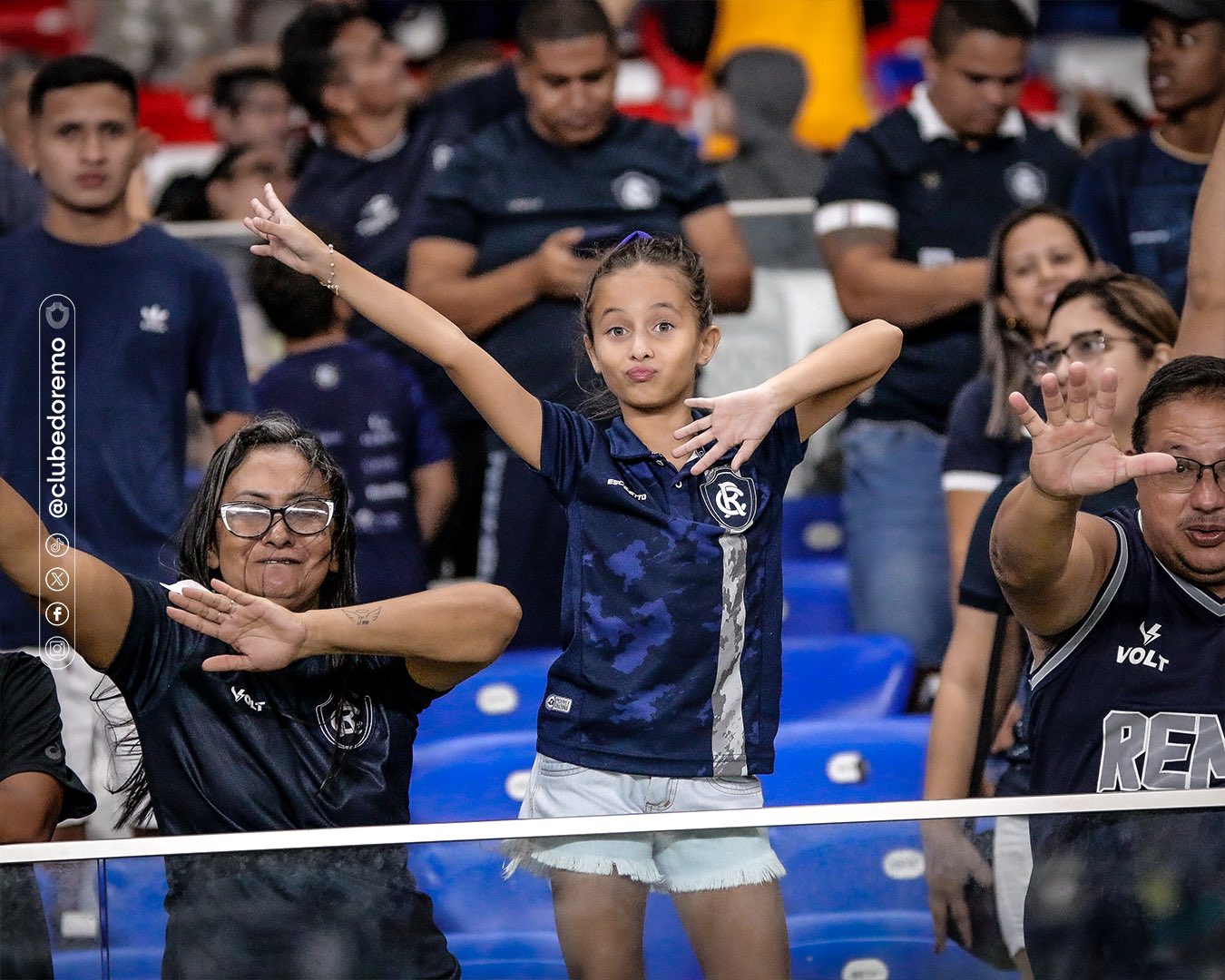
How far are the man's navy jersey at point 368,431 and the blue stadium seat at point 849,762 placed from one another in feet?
3.07

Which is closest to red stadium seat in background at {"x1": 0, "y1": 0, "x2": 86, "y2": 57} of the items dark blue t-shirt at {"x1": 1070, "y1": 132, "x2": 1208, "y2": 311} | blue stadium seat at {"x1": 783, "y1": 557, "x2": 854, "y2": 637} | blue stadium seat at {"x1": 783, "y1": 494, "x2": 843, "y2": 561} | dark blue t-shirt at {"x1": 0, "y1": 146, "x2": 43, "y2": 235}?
dark blue t-shirt at {"x1": 0, "y1": 146, "x2": 43, "y2": 235}

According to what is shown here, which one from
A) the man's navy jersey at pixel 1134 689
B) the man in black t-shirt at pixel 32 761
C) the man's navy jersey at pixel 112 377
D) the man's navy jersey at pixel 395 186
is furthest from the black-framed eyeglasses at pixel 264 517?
the man's navy jersey at pixel 395 186

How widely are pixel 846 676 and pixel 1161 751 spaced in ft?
4.14

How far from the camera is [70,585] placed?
2.28m

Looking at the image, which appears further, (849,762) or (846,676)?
(846,676)

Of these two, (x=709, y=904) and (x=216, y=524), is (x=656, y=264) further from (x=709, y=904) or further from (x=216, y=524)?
(x=709, y=904)

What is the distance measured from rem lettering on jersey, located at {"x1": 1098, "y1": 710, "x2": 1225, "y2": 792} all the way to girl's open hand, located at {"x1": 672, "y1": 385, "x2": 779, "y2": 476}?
0.62m

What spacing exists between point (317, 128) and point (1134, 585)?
266 centimetres

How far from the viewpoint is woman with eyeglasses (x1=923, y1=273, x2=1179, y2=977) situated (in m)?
2.80

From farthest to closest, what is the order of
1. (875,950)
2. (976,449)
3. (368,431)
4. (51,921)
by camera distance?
(368,431), (976,449), (875,950), (51,921)

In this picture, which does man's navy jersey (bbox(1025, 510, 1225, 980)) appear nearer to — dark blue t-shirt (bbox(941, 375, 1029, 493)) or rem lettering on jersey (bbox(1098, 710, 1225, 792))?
rem lettering on jersey (bbox(1098, 710, 1225, 792))

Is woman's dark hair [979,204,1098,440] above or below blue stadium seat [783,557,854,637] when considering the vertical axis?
above

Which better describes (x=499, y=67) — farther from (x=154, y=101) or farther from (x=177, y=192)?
(x=154, y=101)

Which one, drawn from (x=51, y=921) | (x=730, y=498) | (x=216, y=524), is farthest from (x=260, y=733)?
(x=730, y=498)
